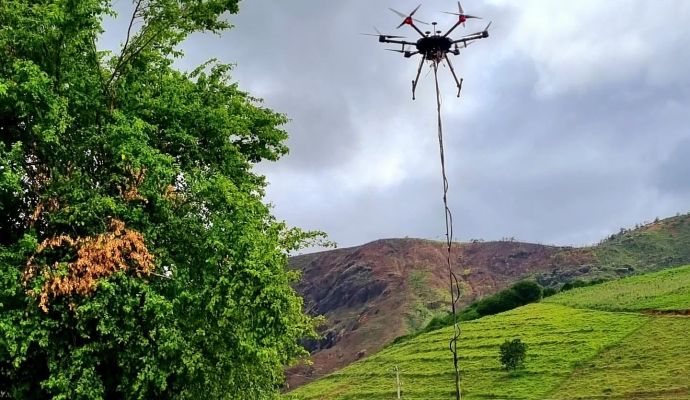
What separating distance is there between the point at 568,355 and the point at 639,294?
29.6m

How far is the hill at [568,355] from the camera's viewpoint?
192 ft

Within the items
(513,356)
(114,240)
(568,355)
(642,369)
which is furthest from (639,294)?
(114,240)

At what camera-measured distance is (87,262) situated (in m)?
15.7

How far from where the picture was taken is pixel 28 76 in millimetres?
16375

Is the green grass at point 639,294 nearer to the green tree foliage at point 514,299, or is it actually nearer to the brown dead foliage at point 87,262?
the green tree foliage at point 514,299

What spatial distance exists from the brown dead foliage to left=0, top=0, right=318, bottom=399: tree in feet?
0.13

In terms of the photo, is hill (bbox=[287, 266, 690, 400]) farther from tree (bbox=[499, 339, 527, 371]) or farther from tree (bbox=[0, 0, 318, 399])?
tree (bbox=[0, 0, 318, 399])

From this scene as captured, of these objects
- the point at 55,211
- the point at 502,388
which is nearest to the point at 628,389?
the point at 502,388

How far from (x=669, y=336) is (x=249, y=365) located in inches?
2413

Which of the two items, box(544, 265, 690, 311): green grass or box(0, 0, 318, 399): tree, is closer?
A: box(0, 0, 318, 399): tree

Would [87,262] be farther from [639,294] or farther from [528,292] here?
[528,292]

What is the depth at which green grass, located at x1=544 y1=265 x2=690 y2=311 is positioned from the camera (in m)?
82.8

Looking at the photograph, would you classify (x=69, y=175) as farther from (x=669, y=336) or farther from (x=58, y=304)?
(x=669, y=336)

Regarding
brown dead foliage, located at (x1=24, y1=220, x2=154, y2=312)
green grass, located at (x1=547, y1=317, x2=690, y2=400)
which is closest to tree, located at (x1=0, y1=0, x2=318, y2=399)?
brown dead foliage, located at (x1=24, y1=220, x2=154, y2=312)
